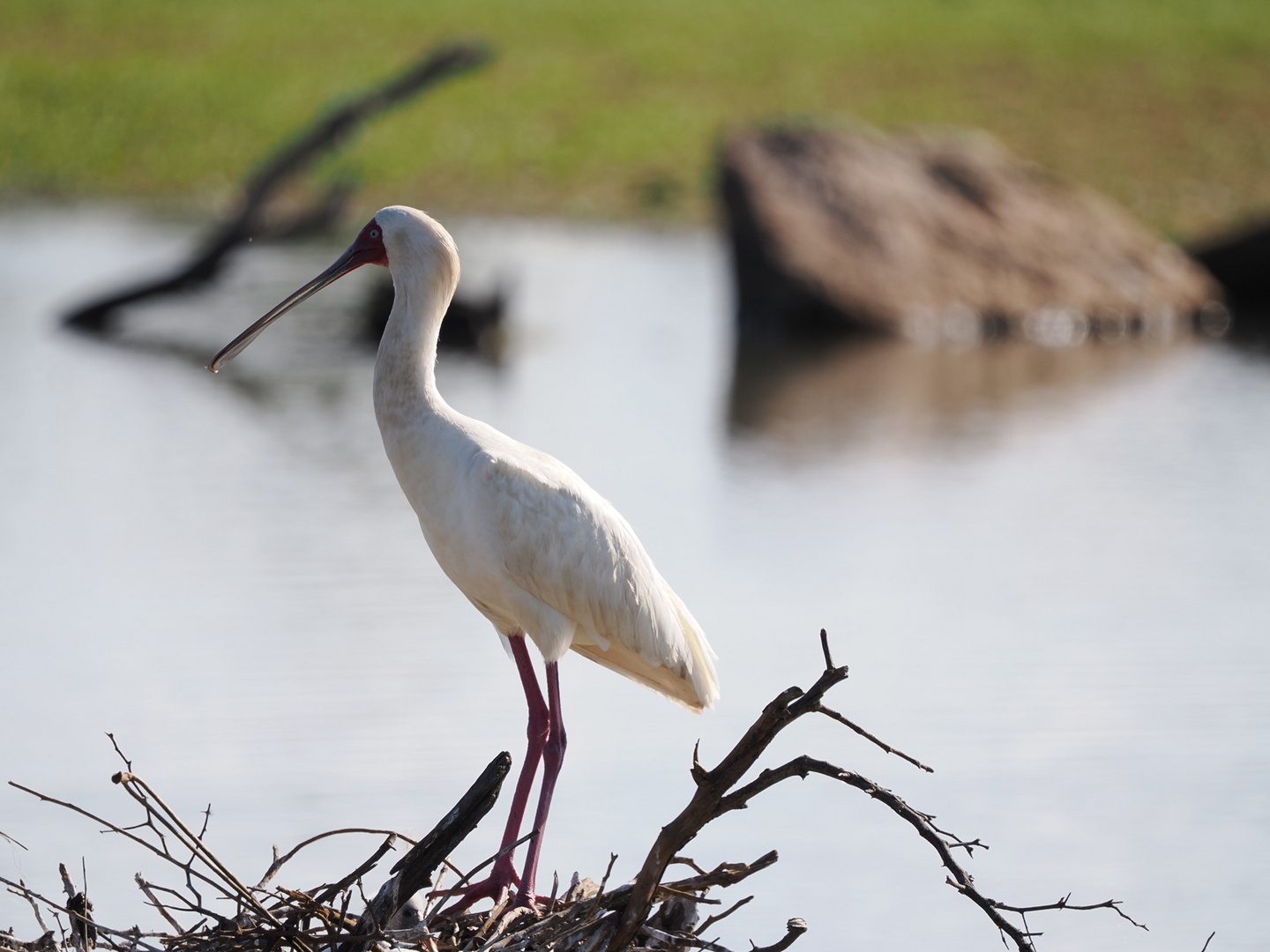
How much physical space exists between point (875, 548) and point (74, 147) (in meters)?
29.1

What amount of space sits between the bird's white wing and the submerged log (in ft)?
51.2

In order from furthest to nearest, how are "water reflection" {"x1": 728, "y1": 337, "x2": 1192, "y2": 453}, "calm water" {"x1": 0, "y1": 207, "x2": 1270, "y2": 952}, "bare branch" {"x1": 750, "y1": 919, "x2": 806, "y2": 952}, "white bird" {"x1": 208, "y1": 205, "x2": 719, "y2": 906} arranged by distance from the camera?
"water reflection" {"x1": 728, "y1": 337, "x2": 1192, "y2": 453}
"calm water" {"x1": 0, "y1": 207, "x2": 1270, "y2": 952}
"white bird" {"x1": 208, "y1": 205, "x2": 719, "y2": 906}
"bare branch" {"x1": 750, "y1": 919, "x2": 806, "y2": 952}

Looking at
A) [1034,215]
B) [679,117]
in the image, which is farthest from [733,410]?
[679,117]

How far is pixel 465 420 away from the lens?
5949 mm

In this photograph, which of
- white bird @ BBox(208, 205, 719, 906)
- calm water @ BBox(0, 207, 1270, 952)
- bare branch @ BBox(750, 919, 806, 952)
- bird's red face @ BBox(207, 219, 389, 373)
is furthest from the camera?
calm water @ BBox(0, 207, 1270, 952)

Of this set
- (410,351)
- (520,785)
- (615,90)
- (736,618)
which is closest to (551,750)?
(520,785)

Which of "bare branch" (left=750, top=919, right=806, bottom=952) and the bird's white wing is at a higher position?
the bird's white wing

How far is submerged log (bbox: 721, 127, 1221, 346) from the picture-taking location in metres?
21.8

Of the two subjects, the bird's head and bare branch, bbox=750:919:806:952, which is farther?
the bird's head

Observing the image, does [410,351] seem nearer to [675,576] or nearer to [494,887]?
[494,887]

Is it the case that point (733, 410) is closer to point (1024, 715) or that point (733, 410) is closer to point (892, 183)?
point (892, 183)

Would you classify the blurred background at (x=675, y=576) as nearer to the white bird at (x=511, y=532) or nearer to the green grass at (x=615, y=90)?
the white bird at (x=511, y=532)

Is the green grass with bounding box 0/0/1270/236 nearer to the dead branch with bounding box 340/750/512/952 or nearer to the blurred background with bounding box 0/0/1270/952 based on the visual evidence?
the blurred background with bounding box 0/0/1270/952

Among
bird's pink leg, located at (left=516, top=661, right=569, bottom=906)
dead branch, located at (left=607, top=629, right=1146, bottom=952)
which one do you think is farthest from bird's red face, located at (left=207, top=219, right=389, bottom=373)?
dead branch, located at (left=607, top=629, right=1146, bottom=952)
